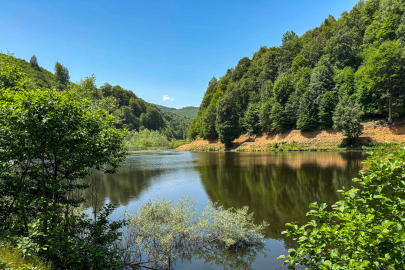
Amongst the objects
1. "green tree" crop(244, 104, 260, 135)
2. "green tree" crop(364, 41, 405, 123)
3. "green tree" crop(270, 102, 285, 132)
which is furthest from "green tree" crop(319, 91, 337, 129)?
"green tree" crop(244, 104, 260, 135)

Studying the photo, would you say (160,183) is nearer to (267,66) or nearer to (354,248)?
(354,248)

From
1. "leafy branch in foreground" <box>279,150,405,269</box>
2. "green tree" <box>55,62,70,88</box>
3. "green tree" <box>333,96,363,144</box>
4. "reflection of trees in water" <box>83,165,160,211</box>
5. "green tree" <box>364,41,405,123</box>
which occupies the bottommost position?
"reflection of trees in water" <box>83,165,160,211</box>

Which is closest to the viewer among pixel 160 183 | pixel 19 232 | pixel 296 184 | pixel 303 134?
pixel 19 232

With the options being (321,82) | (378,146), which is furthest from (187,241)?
(321,82)

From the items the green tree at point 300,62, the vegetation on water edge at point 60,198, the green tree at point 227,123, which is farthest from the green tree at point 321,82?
the vegetation on water edge at point 60,198

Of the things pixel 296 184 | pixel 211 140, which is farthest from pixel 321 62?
pixel 296 184

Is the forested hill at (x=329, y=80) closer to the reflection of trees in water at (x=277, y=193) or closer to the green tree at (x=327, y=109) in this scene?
the green tree at (x=327, y=109)

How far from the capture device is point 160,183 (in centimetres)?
2069

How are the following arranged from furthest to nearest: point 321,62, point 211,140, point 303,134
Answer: point 211,140
point 321,62
point 303,134

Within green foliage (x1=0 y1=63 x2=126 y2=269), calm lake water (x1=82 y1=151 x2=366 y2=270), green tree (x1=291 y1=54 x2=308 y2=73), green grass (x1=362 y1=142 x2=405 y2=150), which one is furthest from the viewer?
green tree (x1=291 y1=54 x2=308 y2=73)

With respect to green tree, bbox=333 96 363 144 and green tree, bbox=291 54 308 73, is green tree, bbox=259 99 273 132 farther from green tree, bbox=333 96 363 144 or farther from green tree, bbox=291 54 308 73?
green tree, bbox=333 96 363 144

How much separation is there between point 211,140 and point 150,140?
32.4 meters

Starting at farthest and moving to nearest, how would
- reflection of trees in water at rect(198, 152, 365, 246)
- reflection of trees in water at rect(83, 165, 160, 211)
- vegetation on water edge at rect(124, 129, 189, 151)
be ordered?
vegetation on water edge at rect(124, 129, 189, 151) < reflection of trees in water at rect(83, 165, 160, 211) < reflection of trees in water at rect(198, 152, 365, 246)

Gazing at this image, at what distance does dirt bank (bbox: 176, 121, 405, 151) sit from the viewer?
38031 mm
